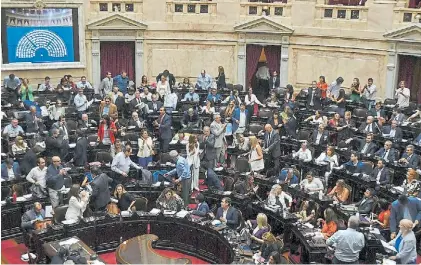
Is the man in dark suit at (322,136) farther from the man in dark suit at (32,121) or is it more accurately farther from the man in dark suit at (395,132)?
the man in dark suit at (32,121)

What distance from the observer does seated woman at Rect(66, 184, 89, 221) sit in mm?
12421

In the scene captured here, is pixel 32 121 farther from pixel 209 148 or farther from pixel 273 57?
pixel 273 57

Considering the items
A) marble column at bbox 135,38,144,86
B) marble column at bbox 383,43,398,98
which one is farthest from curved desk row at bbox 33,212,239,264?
marble column at bbox 135,38,144,86

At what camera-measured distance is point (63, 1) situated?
24047 millimetres

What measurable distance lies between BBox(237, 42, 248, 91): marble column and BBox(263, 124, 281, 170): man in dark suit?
9350 mm

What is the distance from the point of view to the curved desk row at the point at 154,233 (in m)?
12.3

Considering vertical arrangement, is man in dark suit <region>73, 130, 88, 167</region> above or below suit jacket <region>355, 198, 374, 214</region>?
above

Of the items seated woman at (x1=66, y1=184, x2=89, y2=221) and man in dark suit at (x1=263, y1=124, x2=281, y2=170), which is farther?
man in dark suit at (x1=263, y1=124, x2=281, y2=170)

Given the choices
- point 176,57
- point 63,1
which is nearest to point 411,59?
point 176,57

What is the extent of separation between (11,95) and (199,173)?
312 inches

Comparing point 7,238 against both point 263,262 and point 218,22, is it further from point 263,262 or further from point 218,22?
point 218,22

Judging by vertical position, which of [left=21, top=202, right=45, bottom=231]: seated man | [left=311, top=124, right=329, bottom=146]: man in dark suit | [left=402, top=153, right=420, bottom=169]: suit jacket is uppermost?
[left=311, top=124, right=329, bottom=146]: man in dark suit

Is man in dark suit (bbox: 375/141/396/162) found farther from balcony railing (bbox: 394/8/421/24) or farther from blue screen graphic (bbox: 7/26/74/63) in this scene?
blue screen graphic (bbox: 7/26/74/63)

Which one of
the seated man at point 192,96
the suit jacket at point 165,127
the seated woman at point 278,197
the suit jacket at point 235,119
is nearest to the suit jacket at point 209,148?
the suit jacket at point 165,127
